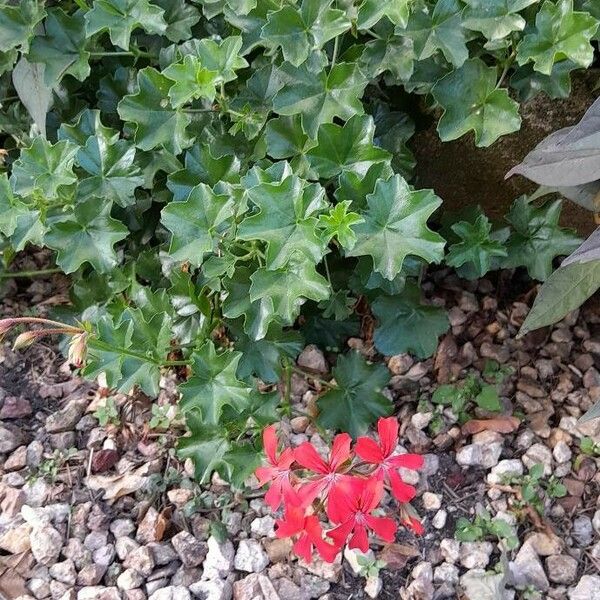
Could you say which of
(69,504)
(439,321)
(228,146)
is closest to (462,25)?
(228,146)

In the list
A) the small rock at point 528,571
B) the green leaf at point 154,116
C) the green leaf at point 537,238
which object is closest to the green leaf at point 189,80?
the green leaf at point 154,116

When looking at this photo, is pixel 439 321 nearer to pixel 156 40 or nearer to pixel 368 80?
pixel 368 80

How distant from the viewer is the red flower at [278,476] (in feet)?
4.42

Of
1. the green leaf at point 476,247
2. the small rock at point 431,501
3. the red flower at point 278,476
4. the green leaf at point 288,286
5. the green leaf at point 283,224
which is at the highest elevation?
the green leaf at point 283,224

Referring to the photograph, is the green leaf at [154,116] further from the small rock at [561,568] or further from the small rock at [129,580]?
the small rock at [561,568]

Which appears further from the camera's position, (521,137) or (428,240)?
(521,137)

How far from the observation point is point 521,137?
5.88 ft

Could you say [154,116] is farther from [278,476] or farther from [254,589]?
[254,589]

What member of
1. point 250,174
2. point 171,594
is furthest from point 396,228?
point 171,594

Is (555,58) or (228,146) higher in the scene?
(555,58)

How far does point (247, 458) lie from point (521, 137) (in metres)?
0.89

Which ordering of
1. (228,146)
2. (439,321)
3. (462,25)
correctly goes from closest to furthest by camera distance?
1. (462,25)
2. (228,146)
3. (439,321)

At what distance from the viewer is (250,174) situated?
57.2 inches

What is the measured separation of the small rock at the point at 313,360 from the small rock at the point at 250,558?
43 centimetres
